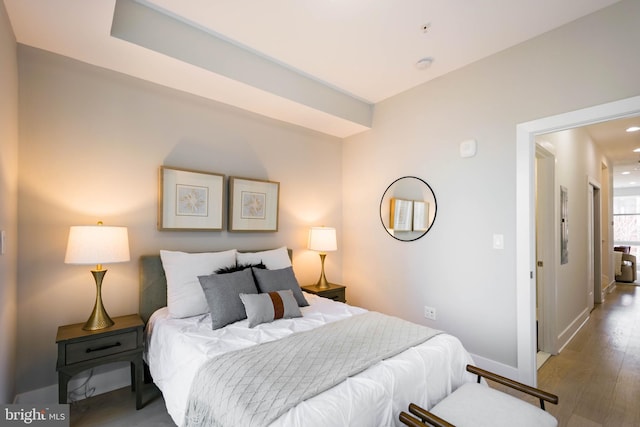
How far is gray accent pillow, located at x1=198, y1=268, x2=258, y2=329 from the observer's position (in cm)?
213

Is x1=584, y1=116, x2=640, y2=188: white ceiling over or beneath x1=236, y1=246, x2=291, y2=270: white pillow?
over

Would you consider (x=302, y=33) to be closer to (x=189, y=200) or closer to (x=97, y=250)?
(x=189, y=200)

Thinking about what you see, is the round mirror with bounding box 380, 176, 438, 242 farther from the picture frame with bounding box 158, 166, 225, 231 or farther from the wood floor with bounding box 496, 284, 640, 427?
the picture frame with bounding box 158, 166, 225, 231

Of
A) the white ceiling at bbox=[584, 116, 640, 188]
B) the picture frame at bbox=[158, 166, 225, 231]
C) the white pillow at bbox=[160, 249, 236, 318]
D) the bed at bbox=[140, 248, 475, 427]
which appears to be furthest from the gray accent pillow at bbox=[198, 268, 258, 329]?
the white ceiling at bbox=[584, 116, 640, 188]

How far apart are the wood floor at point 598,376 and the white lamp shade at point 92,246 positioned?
322 cm

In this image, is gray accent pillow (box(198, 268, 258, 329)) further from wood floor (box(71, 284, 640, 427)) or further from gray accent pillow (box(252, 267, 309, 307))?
wood floor (box(71, 284, 640, 427))

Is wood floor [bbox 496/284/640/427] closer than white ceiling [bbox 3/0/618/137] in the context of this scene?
No

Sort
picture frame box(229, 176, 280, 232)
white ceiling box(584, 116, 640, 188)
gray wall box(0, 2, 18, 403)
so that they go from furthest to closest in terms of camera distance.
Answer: white ceiling box(584, 116, 640, 188)
picture frame box(229, 176, 280, 232)
gray wall box(0, 2, 18, 403)

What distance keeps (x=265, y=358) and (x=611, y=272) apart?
781cm

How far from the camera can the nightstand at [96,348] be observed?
188 centimetres

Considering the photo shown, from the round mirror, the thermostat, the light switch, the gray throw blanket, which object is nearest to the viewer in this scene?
the gray throw blanket

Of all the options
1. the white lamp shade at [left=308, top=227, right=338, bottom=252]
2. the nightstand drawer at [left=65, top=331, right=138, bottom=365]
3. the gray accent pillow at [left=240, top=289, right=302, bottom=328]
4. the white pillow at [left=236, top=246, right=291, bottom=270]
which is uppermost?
the white lamp shade at [left=308, top=227, right=338, bottom=252]

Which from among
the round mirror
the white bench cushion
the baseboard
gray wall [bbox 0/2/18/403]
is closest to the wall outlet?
the round mirror

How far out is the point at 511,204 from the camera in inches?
99.1
